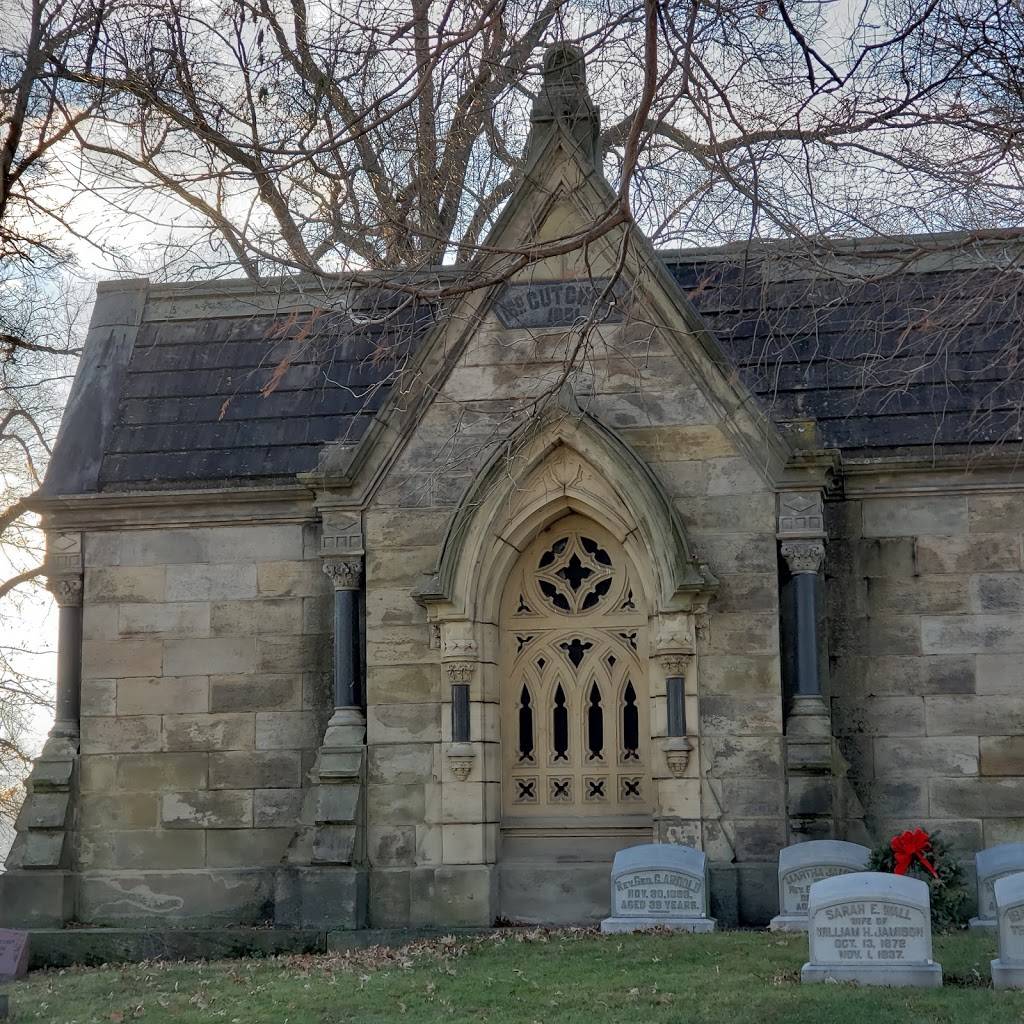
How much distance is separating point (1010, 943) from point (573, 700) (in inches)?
200

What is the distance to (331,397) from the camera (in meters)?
15.8

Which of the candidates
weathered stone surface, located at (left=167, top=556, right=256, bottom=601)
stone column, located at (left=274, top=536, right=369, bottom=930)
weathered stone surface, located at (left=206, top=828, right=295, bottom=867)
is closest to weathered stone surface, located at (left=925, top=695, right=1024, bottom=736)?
stone column, located at (left=274, top=536, right=369, bottom=930)

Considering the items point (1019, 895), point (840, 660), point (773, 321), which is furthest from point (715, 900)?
point (773, 321)

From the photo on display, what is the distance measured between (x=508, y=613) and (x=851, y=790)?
332 centimetres

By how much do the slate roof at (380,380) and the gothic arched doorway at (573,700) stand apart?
81.0 inches

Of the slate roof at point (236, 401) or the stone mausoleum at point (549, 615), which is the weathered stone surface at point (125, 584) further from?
the slate roof at point (236, 401)

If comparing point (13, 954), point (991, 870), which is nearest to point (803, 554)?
point (991, 870)

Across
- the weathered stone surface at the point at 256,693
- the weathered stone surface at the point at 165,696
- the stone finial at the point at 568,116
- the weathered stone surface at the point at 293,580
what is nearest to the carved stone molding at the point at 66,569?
the weathered stone surface at the point at 165,696

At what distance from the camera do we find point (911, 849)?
40.5ft

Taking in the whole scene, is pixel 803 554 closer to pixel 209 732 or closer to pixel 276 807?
pixel 276 807

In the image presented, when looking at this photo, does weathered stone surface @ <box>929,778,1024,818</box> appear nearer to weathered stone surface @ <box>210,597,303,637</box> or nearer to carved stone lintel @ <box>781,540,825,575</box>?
carved stone lintel @ <box>781,540,825,575</box>

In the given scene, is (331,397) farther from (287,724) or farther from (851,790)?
(851,790)

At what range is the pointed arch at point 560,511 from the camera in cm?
1369

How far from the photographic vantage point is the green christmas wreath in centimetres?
1236
